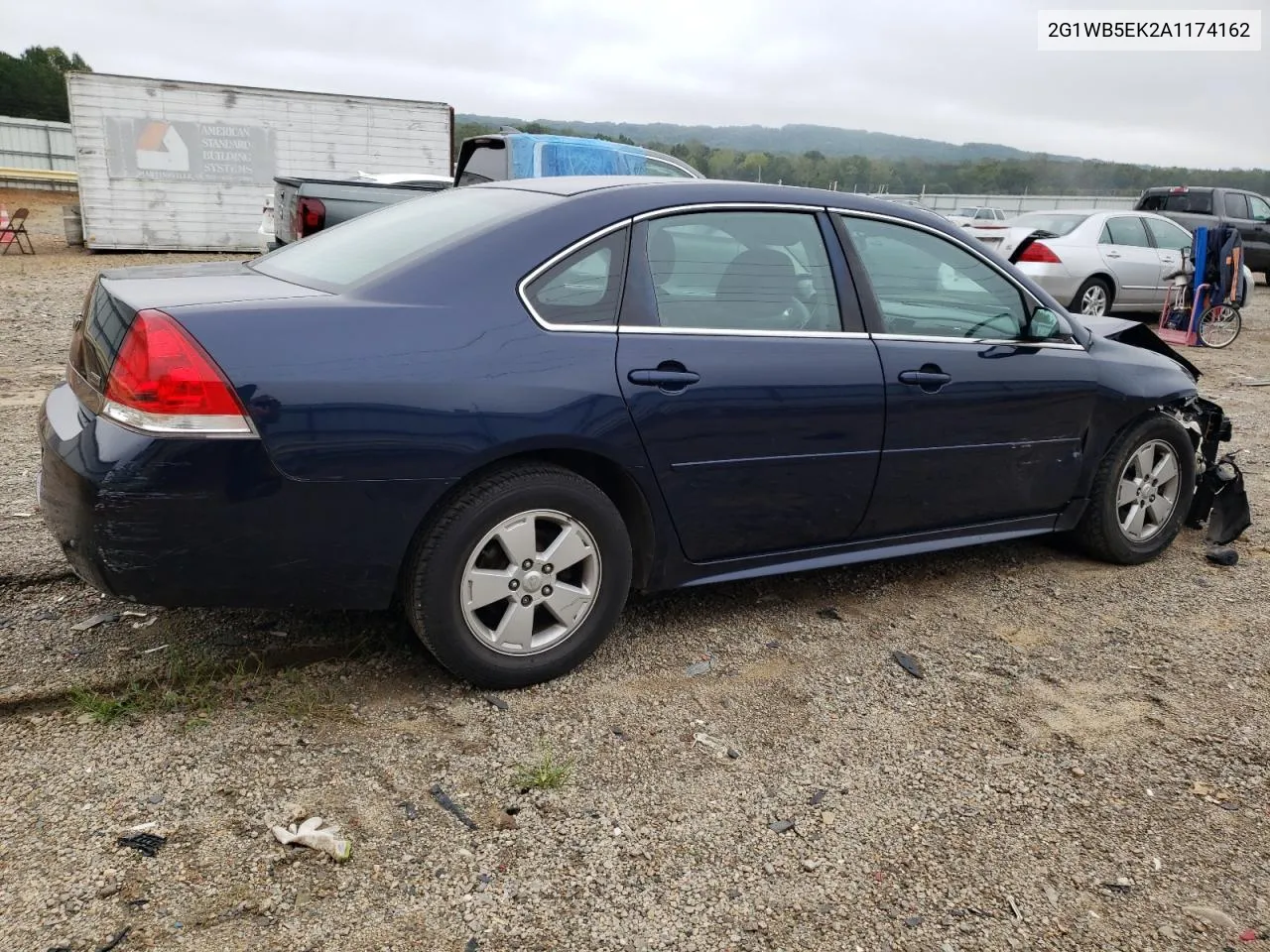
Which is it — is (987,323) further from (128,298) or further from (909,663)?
(128,298)

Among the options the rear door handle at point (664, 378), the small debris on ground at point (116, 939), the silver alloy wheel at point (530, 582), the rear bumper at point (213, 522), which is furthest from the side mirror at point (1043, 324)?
the small debris on ground at point (116, 939)

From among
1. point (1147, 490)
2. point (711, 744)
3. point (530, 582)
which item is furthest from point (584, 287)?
point (1147, 490)

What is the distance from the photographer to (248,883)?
226 cm

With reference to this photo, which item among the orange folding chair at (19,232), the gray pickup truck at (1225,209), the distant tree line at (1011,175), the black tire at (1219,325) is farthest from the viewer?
the distant tree line at (1011,175)

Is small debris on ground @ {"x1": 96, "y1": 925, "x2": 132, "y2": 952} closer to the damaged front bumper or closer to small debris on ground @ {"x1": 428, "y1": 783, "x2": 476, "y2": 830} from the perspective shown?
small debris on ground @ {"x1": 428, "y1": 783, "x2": 476, "y2": 830}

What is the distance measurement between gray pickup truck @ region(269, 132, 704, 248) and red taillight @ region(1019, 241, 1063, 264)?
4.37 meters

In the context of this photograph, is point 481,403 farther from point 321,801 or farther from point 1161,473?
point 1161,473

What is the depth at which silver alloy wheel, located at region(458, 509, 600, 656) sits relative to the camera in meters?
2.99

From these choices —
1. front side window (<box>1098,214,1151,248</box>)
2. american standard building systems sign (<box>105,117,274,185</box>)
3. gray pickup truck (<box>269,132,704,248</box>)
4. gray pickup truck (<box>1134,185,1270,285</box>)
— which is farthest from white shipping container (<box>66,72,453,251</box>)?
gray pickup truck (<box>1134,185,1270,285</box>)

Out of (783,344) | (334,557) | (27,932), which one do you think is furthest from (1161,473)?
(27,932)

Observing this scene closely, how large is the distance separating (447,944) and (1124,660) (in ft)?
8.61

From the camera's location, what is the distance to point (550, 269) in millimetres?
3076

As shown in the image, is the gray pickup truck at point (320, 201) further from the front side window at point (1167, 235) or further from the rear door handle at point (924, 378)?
the front side window at point (1167, 235)

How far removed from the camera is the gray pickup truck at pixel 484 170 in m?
9.65
